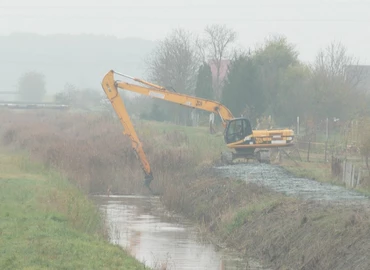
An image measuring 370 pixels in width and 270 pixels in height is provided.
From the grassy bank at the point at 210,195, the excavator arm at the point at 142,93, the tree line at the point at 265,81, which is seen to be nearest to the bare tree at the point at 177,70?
the tree line at the point at 265,81

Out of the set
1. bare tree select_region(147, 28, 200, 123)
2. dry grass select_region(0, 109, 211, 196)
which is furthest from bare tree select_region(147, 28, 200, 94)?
dry grass select_region(0, 109, 211, 196)

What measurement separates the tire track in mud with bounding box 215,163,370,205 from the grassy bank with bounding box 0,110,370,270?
2.37 feet

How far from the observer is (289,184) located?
31.0 m

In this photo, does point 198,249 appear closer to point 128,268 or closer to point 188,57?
point 128,268

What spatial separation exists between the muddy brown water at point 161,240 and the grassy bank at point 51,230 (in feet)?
4.18

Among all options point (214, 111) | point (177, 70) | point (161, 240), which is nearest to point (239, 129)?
point (214, 111)

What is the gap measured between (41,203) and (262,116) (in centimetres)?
3984

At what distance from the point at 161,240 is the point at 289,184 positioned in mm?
6301

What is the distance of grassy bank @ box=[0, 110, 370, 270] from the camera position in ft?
64.1

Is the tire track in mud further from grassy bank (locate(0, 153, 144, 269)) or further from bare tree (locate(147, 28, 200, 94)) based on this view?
bare tree (locate(147, 28, 200, 94))

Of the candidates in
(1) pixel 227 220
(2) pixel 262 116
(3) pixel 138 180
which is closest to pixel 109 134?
(3) pixel 138 180

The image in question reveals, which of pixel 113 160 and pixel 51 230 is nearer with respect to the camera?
pixel 51 230

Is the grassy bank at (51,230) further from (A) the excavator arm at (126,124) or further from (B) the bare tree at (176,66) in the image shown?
(B) the bare tree at (176,66)

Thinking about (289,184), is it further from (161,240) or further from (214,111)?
(214,111)
